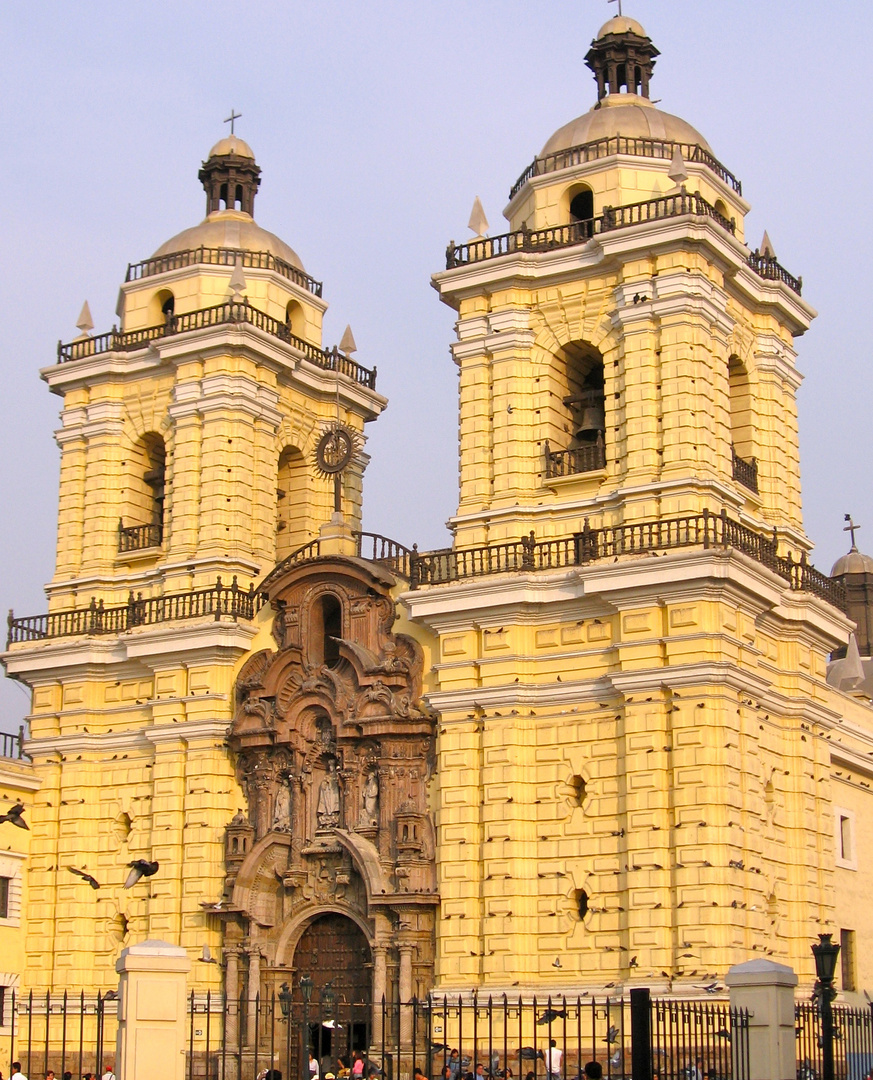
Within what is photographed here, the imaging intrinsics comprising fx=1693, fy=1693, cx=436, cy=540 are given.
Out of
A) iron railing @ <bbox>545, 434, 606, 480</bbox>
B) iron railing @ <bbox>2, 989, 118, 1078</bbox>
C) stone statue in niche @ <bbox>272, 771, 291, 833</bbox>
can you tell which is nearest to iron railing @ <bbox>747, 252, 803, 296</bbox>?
iron railing @ <bbox>545, 434, 606, 480</bbox>

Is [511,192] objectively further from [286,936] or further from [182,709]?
[286,936]

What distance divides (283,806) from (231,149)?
1718 centimetres

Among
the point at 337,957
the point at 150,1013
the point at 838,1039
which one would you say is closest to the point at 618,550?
the point at 337,957

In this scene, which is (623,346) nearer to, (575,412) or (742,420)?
(575,412)

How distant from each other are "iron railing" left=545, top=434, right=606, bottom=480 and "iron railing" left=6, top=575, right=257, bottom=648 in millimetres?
7369

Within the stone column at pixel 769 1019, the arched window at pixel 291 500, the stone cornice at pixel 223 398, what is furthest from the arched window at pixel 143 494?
the stone column at pixel 769 1019

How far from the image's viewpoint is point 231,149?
42.5 metres

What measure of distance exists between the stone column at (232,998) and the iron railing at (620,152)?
57.4ft

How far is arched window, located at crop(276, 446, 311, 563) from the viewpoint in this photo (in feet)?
133

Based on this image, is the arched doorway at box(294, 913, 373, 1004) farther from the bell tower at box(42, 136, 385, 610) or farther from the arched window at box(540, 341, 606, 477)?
the arched window at box(540, 341, 606, 477)

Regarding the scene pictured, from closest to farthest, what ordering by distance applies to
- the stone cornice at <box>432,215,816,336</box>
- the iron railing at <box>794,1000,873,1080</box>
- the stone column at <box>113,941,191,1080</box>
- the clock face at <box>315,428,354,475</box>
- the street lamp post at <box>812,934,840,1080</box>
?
the street lamp post at <box>812,934,840,1080</box> → the stone column at <box>113,941,191,1080</box> → the iron railing at <box>794,1000,873,1080</box> → the stone cornice at <box>432,215,816,336</box> → the clock face at <box>315,428,354,475</box>

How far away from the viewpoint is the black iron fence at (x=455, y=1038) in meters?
24.7

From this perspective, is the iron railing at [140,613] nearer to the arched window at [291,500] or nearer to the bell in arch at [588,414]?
the arched window at [291,500]

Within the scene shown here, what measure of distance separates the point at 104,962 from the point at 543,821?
35.8 feet
